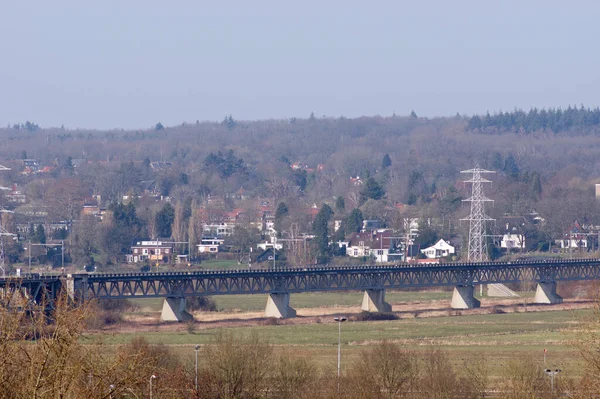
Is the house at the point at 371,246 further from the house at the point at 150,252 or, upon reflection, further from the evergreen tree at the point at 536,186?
the evergreen tree at the point at 536,186

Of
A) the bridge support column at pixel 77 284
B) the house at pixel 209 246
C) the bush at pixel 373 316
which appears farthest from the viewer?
the house at pixel 209 246

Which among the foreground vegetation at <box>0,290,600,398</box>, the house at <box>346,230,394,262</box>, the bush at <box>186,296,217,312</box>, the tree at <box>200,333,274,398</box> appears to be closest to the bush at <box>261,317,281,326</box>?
the foreground vegetation at <box>0,290,600,398</box>

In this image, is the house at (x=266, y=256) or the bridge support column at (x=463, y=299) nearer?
the bridge support column at (x=463, y=299)

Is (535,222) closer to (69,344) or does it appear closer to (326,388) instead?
(326,388)

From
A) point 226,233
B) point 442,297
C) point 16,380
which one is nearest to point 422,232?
point 226,233

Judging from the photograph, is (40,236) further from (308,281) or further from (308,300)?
(308,281)

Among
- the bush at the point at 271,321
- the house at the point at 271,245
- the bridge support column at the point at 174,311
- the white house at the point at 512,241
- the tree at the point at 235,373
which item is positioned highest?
the tree at the point at 235,373

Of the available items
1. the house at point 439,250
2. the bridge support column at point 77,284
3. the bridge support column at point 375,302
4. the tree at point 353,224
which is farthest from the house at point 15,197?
the bridge support column at point 77,284
